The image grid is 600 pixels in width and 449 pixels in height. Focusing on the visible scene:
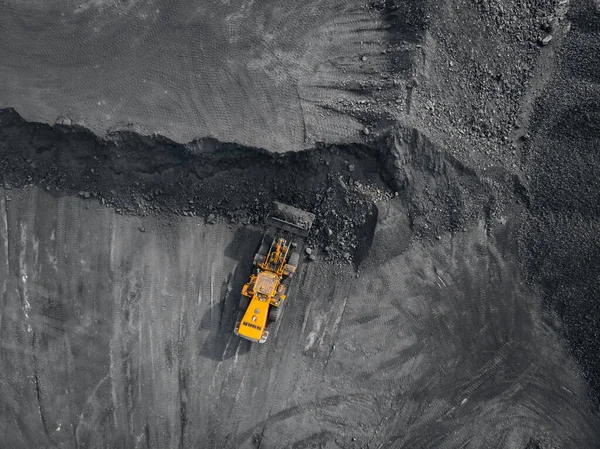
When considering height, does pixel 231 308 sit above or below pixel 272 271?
below

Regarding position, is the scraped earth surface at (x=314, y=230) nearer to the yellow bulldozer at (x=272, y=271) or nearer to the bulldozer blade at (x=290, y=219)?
the bulldozer blade at (x=290, y=219)

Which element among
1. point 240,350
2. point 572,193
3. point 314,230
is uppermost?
point 572,193

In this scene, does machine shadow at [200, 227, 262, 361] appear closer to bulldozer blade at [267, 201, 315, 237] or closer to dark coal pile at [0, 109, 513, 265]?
dark coal pile at [0, 109, 513, 265]

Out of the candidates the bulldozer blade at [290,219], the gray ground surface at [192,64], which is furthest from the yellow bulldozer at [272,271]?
the gray ground surface at [192,64]

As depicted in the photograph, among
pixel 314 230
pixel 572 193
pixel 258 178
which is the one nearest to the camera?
pixel 258 178

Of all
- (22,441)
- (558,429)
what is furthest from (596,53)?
(22,441)

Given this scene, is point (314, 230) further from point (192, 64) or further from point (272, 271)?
point (192, 64)

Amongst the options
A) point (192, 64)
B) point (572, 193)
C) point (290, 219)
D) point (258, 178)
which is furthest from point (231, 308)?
point (572, 193)

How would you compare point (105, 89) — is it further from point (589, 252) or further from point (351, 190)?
point (589, 252)
